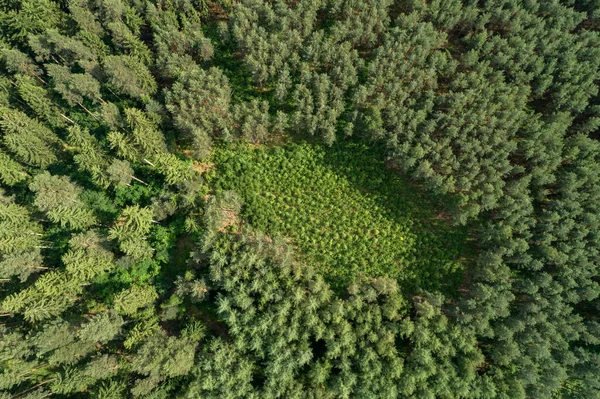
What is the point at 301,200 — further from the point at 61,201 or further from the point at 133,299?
the point at 61,201

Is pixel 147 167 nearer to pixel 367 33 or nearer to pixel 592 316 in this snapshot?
pixel 367 33

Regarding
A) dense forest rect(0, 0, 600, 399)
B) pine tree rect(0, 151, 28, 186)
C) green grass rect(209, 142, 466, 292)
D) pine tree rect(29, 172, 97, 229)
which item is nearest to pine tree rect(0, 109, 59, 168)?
dense forest rect(0, 0, 600, 399)

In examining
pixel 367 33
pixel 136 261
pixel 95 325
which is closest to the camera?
pixel 95 325

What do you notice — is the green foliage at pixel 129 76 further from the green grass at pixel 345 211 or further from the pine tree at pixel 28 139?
the green grass at pixel 345 211

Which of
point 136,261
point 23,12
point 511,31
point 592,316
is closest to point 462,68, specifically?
point 511,31

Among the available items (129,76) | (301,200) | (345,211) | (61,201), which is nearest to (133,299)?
(61,201)

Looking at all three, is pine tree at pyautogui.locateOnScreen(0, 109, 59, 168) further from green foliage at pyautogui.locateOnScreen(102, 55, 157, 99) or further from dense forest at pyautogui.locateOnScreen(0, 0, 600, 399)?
green foliage at pyautogui.locateOnScreen(102, 55, 157, 99)

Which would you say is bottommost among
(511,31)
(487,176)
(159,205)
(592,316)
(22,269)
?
(22,269)

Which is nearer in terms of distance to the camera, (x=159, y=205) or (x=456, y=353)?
(x=456, y=353)
